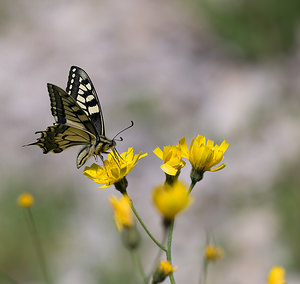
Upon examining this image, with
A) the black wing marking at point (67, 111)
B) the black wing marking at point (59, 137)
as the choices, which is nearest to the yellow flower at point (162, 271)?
the black wing marking at point (59, 137)

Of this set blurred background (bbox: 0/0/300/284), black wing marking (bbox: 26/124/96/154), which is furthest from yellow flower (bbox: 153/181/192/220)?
blurred background (bbox: 0/0/300/284)

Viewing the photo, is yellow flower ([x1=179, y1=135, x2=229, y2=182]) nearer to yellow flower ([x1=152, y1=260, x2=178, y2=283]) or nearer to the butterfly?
yellow flower ([x1=152, y1=260, x2=178, y2=283])

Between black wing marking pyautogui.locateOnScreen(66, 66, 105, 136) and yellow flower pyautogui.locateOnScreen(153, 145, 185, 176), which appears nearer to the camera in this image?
yellow flower pyautogui.locateOnScreen(153, 145, 185, 176)

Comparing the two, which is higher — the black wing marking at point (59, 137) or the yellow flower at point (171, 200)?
the black wing marking at point (59, 137)

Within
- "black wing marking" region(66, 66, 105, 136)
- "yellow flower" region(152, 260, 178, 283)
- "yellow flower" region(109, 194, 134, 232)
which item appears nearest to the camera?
"yellow flower" region(152, 260, 178, 283)

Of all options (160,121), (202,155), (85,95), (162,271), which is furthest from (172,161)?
(160,121)

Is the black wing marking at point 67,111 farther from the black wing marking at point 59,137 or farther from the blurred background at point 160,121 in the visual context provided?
the blurred background at point 160,121

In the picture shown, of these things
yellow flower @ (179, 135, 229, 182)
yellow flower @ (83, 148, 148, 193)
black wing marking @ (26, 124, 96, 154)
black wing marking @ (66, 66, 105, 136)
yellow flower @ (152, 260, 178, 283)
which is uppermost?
black wing marking @ (66, 66, 105, 136)
